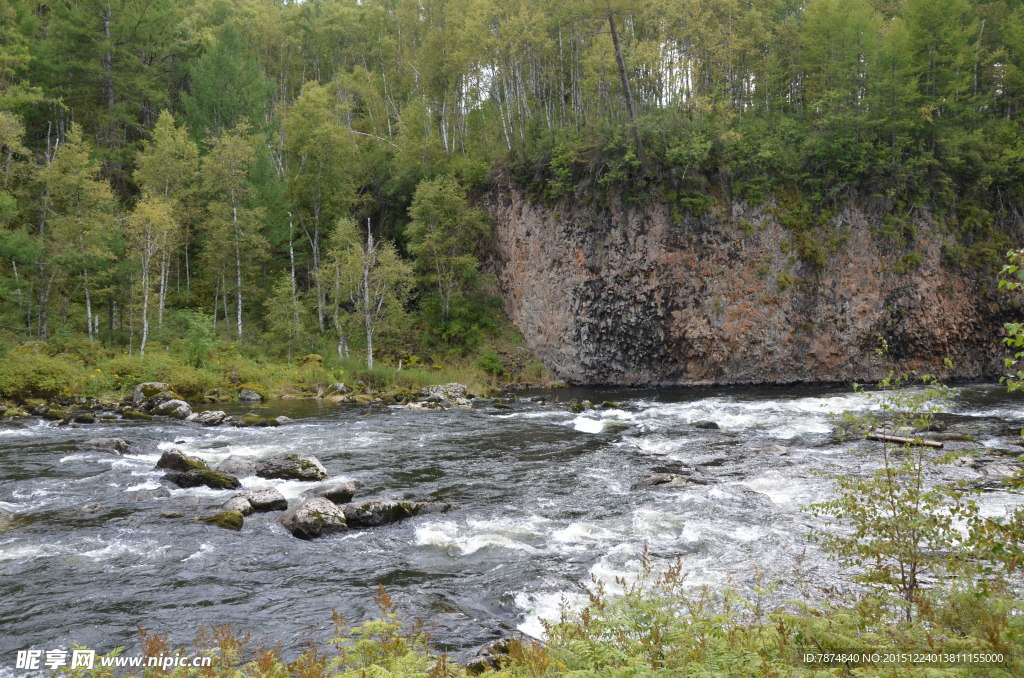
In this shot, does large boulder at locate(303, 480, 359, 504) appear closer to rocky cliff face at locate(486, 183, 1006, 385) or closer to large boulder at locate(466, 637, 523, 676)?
large boulder at locate(466, 637, 523, 676)

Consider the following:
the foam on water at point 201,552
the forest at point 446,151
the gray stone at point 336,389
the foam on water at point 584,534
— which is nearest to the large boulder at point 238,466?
the foam on water at point 201,552

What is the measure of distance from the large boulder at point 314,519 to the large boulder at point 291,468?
2.94m

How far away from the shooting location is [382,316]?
115ft

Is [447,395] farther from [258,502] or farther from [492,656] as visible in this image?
[492,656]

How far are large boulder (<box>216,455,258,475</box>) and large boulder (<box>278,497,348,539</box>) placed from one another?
4.00m

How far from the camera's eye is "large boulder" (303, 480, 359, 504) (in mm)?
12562

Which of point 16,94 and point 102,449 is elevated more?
point 16,94

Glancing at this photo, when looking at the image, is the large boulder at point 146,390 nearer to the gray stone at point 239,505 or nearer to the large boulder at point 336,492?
the gray stone at point 239,505

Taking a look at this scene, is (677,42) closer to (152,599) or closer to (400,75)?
(400,75)

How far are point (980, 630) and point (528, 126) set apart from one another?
41.8 m

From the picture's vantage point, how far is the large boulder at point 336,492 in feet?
41.2

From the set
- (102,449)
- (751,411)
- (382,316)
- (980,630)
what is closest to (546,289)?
(382,316)

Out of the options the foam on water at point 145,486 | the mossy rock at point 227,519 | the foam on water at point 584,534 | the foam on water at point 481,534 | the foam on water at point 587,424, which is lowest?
the foam on water at point 587,424

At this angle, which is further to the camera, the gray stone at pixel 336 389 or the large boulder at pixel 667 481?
the gray stone at pixel 336 389
